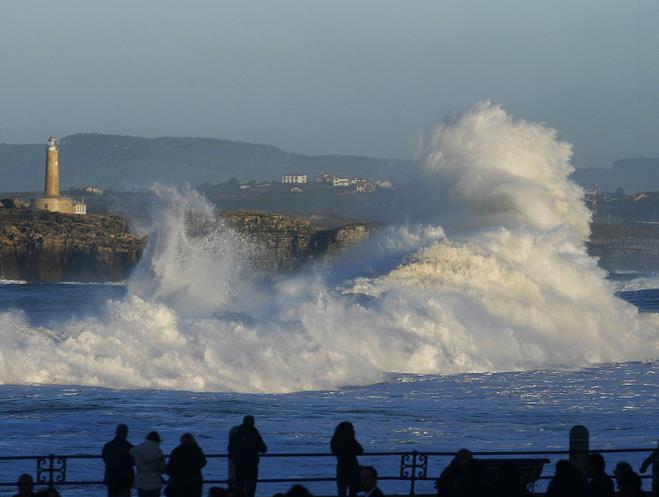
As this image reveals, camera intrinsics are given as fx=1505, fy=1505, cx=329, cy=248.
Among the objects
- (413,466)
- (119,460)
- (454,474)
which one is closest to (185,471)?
(119,460)

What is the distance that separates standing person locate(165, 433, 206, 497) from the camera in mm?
12438

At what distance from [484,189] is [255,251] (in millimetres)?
57457

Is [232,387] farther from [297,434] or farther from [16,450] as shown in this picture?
[16,450]

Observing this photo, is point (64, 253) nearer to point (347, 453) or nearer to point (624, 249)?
point (624, 249)

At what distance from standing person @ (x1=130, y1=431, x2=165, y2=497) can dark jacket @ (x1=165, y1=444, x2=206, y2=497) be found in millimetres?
139

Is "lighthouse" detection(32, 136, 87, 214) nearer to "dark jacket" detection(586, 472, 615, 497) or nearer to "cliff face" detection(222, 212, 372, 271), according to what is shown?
"cliff face" detection(222, 212, 372, 271)

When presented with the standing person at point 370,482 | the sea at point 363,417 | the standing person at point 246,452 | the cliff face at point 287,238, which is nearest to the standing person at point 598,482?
the standing person at point 370,482

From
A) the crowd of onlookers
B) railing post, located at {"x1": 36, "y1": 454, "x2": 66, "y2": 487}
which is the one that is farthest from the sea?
the crowd of onlookers

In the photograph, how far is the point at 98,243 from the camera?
98.0 meters

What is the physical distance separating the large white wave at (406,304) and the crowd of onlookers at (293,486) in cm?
1200

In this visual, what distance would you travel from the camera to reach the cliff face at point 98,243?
95062mm

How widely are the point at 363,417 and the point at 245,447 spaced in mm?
8221

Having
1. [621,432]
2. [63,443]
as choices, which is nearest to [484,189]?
[621,432]

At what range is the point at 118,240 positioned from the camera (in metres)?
99.3
